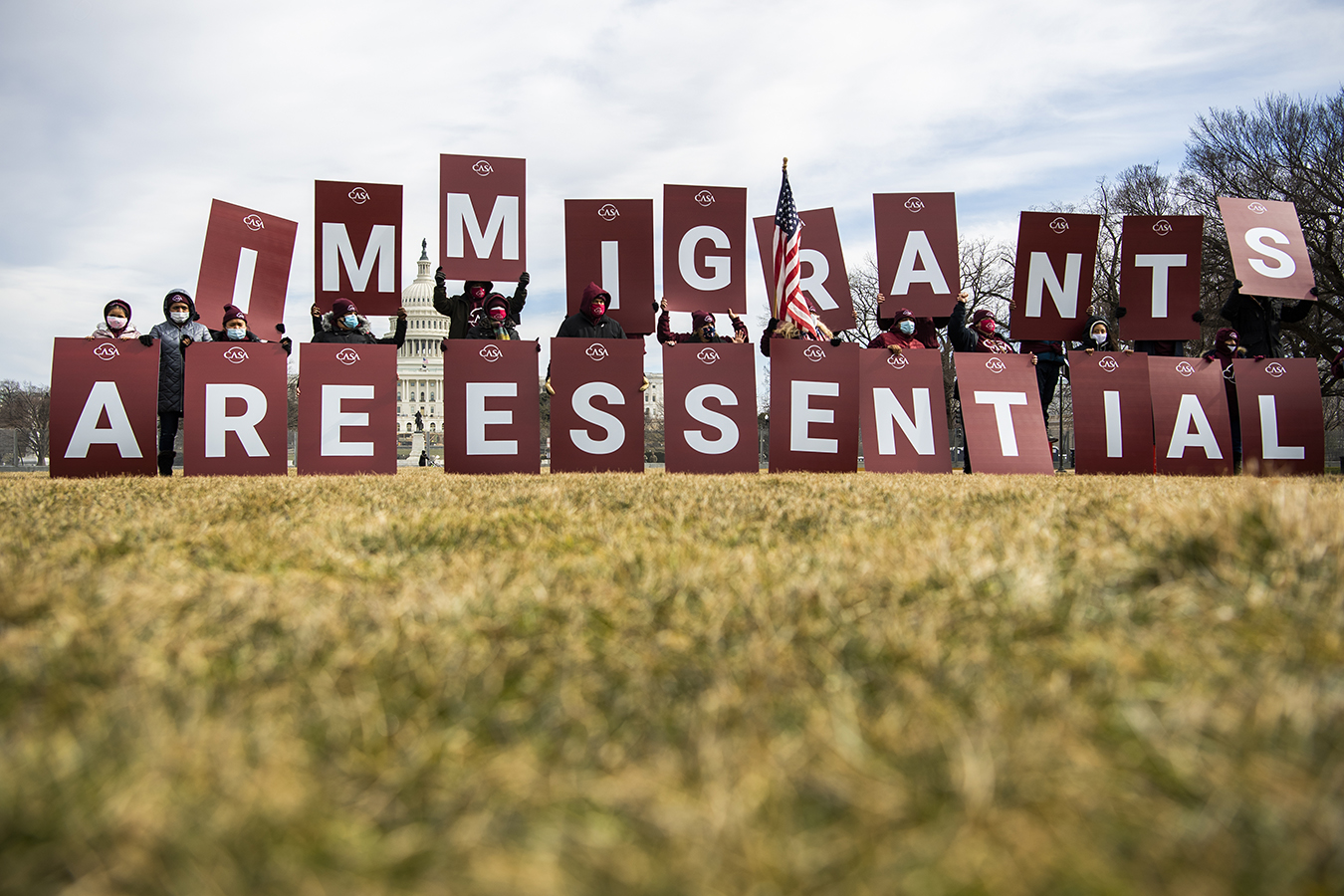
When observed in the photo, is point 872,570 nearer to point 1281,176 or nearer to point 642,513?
point 642,513

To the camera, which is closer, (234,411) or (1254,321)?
(234,411)

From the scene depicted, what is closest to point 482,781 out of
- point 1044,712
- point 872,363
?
point 1044,712

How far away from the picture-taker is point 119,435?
298 inches

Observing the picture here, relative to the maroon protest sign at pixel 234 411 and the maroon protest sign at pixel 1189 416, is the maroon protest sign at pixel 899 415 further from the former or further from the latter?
the maroon protest sign at pixel 234 411

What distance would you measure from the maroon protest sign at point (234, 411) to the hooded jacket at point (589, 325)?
9.53ft

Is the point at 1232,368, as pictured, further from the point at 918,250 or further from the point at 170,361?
the point at 170,361

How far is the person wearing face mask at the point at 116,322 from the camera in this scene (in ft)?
27.2

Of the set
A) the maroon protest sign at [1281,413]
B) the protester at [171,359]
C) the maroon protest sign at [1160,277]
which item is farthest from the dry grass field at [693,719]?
the maroon protest sign at [1160,277]

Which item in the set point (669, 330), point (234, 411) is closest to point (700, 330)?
point (669, 330)

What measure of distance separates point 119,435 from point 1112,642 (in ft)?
28.1


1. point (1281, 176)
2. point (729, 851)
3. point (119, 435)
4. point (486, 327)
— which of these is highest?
point (1281, 176)

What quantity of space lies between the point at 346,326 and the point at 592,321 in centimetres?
274

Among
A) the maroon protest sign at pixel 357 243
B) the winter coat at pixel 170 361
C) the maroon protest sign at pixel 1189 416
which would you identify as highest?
the maroon protest sign at pixel 357 243

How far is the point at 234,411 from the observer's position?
25.5 feet
